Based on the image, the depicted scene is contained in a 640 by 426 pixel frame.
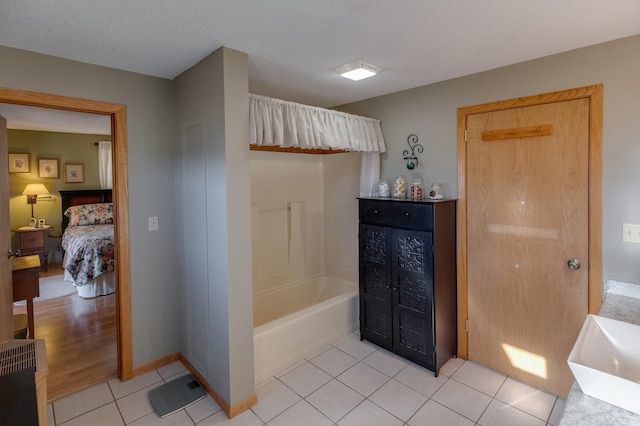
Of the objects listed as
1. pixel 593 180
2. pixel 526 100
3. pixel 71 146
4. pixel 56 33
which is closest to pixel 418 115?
pixel 526 100

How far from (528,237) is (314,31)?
6.48ft

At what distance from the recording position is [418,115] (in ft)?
9.50

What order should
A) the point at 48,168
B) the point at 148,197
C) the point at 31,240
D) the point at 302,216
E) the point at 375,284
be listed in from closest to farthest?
1. the point at 148,197
2. the point at 375,284
3. the point at 302,216
4. the point at 31,240
5. the point at 48,168

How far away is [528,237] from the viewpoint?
235 centimetres

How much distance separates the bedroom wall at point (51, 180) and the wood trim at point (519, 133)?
6.31 metres

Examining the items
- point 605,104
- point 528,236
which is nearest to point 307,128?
point 528,236

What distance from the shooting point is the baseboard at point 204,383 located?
2.12m

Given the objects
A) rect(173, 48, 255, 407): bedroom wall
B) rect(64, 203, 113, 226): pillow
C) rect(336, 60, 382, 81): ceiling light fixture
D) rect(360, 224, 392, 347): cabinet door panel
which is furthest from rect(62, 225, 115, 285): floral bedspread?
rect(336, 60, 382, 81): ceiling light fixture

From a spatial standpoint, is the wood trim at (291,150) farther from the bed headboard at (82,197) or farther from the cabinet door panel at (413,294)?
the bed headboard at (82,197)

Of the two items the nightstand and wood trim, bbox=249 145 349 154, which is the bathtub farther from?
the nightstand

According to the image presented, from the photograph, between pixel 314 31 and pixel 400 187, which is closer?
pixel 314 31

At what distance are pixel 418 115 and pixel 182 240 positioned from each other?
223cm

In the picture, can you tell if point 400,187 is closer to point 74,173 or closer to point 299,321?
point 299,321

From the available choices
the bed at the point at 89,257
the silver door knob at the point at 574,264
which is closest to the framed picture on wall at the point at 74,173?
the bed at the point at 89,257
